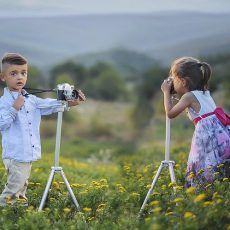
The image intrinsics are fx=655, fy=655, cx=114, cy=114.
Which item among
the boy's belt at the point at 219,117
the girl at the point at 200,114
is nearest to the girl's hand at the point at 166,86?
the girl at the point at 200,114

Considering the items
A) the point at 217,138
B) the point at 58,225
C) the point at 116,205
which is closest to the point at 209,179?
the point at 217,138

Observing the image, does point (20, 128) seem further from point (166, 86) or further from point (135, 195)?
point (166, 86)

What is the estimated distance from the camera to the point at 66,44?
68.9 m

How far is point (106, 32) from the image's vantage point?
70.2 metres

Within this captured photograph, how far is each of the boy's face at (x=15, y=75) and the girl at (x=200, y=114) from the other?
1333 mm

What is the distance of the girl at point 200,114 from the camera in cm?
625

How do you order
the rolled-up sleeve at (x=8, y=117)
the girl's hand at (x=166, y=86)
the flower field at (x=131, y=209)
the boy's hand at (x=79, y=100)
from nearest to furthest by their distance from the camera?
1. the flower field at (x=131, y=209)
2. the rolled-up sleeve at (x=8, y=117)
3. the boy's hand at (x=79, y=100)
4. the girl's hand at (x=166, y=86)

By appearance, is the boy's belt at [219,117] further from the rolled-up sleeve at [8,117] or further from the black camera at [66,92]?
the rolled-up sleeve at [8,117]

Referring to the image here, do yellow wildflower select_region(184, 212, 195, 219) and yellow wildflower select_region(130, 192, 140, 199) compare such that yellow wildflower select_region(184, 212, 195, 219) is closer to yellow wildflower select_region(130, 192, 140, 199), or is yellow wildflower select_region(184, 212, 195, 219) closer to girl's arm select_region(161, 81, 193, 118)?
yellow wildflower select_region(130, 192, 140, 199)

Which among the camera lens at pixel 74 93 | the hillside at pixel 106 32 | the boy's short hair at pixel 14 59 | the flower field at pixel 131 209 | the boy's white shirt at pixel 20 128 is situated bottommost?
the flower field at pixel 131 209

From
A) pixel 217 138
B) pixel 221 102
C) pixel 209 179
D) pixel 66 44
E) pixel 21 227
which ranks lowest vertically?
pixel 21 227

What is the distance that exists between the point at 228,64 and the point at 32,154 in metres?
39.0

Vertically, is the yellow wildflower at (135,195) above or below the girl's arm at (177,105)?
below

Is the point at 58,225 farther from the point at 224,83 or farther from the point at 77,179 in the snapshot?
the point at 224,83
